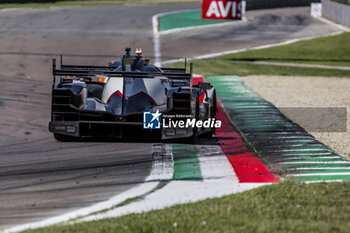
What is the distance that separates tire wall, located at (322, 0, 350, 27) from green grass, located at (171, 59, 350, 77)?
2082cm

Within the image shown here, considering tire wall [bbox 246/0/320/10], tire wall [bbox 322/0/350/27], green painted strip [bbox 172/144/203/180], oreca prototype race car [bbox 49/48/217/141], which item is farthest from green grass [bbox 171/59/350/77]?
tire wall [bbox 246/0/320/10]

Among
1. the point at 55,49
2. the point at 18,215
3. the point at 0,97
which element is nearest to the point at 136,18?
the point at 55,49

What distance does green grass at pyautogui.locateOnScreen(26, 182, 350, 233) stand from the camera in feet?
26.2

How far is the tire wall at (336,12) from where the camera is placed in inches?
1994

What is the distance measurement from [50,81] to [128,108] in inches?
434

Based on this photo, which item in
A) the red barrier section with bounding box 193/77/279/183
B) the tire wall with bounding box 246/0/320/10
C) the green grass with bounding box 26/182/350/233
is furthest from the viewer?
the tire wall with bounding box 246/0/320/10

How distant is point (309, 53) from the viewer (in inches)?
1452

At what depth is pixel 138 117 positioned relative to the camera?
13984mm

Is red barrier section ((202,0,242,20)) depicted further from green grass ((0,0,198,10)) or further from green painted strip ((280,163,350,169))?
green painted strip ((280,163,350,169))

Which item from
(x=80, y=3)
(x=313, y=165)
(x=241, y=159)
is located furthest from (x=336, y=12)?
(x=313, y=165)

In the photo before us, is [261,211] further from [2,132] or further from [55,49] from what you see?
[55,49]

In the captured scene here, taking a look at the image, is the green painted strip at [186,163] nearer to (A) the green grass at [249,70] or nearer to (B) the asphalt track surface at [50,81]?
(B) the asphalt track surface at [50,81]

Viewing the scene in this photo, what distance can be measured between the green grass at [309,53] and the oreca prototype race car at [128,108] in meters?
19.7

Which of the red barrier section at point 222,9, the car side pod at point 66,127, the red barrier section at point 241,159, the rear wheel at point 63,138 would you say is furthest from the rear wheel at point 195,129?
the red barrier section at point 222,9
